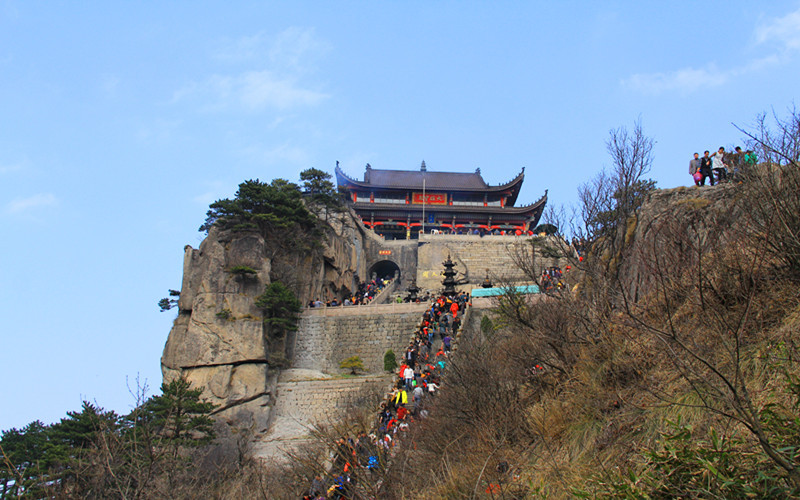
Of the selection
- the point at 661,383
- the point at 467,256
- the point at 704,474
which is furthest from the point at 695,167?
the point at 467,256

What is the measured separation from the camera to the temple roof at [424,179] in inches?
1908

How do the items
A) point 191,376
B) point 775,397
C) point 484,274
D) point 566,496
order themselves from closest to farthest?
point 775,397
point 566,496
point 191,376
point 484,274

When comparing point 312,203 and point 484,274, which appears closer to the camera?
point 312,203

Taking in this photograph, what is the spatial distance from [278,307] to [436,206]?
24.2 m

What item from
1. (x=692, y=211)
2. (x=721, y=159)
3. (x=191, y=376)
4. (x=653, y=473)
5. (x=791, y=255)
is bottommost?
(x=191, y=376)

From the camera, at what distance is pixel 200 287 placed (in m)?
24.5

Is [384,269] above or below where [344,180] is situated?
below

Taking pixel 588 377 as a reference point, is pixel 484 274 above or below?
above

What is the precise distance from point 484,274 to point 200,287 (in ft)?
62.8

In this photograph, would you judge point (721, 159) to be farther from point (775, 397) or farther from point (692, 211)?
point (775, 397)

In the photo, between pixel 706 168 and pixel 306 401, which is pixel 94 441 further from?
pixel 706 168

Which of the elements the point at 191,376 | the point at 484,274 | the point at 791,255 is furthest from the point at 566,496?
the point at 484,274

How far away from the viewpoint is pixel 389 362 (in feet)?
77.0

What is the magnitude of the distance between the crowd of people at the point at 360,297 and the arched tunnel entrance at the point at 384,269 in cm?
345
